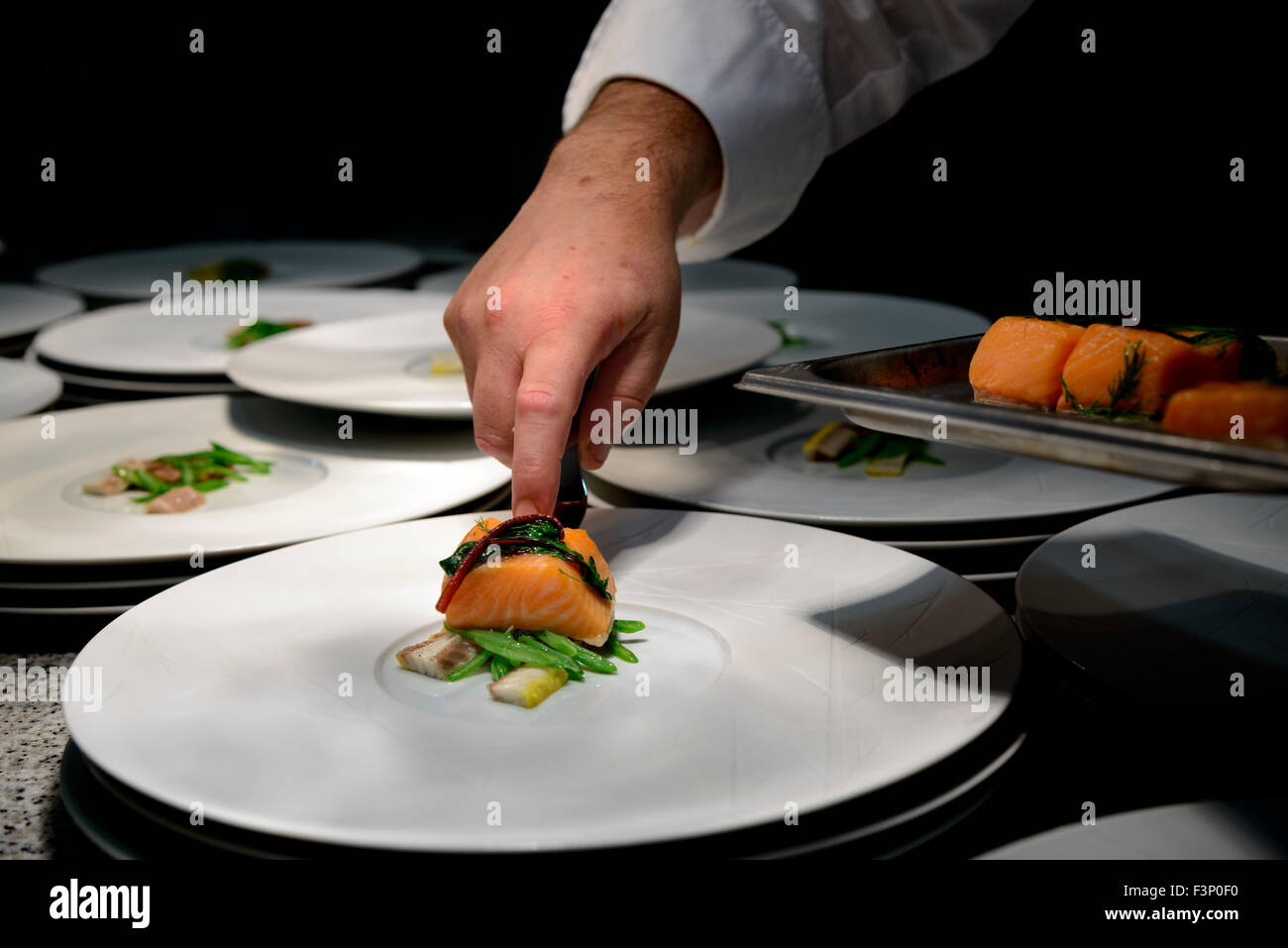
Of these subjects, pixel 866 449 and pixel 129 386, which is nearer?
pixel 866 449

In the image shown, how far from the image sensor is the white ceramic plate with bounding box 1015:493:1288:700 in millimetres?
1096

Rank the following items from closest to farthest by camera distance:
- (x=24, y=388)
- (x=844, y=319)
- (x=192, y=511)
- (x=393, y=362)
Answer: (x=192, y=511) → (x=24, y=388) → (x=393, y=362) → (x=844, y=319)

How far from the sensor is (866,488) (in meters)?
1.81

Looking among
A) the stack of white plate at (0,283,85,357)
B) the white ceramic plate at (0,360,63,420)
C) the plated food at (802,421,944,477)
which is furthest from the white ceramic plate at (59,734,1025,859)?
the stack of white plate at (0,283,85,357)

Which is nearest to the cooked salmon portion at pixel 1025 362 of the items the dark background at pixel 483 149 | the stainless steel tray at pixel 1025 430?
the stainless steel tray at pixel 1025 430

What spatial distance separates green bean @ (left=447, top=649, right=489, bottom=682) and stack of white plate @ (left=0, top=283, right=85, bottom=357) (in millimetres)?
2360

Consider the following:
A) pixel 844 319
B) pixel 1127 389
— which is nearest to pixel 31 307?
pixel 844 319

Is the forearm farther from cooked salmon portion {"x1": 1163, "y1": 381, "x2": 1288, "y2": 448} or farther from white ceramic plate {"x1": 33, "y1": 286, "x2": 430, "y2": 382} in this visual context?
white ceramic plate {"x1": 33, "y1": 286, "x2": 430, "y2": 382}

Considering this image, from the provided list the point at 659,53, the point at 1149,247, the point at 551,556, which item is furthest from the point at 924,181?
the point at 551,556

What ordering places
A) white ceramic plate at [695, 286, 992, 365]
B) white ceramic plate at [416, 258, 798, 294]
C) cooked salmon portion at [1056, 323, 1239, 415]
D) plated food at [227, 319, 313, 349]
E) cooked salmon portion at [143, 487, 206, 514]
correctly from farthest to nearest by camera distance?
white ceramic plate at [416, 258, 798, 294], plated food at [227, 319, 313, 349], white ceramic plate at [695, 286, 992, 365], cooked salmon portion at [143, 487, 206, 514], cooked salmon portion at [1056, 323, 1239, 415]

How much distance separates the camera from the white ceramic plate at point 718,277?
3.58 meters

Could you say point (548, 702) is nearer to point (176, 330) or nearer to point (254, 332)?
point (254, 332)

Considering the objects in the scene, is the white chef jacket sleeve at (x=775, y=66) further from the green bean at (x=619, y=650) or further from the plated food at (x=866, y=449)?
the green bean at (x=619, y=650)

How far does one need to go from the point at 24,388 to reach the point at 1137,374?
223 cm
